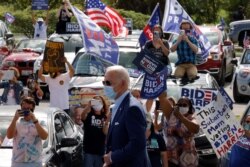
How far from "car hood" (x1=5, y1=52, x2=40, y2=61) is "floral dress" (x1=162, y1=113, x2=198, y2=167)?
14315mm

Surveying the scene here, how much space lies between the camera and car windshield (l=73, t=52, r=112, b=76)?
1685cm

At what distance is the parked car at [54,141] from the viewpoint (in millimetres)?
9562

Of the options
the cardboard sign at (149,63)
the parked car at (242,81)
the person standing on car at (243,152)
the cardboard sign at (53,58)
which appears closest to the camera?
the person standing on car at (243,152)

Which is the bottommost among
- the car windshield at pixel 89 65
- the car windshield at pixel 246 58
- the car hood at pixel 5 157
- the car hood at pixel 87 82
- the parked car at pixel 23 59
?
the parked car at pixel 23 59

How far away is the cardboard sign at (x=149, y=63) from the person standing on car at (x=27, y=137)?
170 cm

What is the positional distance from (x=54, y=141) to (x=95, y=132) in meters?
0.80

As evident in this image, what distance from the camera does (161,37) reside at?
15.1 meters

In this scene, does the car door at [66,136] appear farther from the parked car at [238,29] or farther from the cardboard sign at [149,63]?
the parked car at [238,29]

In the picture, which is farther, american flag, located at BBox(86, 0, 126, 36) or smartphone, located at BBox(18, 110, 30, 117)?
american flag, located at BBox(86, 0, 126, 36)

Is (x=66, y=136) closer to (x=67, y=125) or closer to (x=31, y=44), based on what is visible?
(x=67, y=125)

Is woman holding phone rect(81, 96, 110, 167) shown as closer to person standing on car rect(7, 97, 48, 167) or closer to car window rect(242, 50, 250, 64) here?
person standing on car rect(7, 97, 48, 167)

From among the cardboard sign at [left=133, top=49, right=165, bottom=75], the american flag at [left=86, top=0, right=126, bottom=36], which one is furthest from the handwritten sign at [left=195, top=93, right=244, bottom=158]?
the american flag at [left=86, top=0, right=126, bottom=36]

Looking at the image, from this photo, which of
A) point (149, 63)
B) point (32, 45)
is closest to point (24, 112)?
point (149, 63)

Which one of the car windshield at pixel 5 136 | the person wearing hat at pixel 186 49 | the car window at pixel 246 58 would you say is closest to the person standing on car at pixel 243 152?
the car windshield at pixel 5 136
